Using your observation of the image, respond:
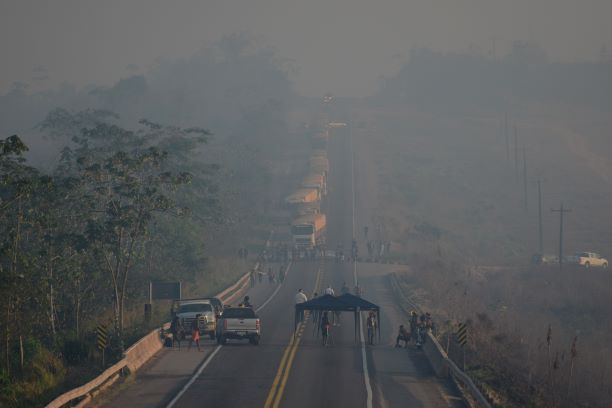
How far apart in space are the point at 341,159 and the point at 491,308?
10115 cm

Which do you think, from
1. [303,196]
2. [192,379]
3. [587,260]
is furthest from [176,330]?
[303,196]

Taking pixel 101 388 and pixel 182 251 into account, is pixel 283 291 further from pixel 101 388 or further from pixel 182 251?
pixel 101 388

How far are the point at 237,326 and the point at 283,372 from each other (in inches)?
289

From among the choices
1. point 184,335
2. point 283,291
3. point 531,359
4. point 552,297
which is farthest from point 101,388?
point 552,297

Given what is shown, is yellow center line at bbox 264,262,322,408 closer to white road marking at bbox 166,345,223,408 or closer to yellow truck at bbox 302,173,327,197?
white road marking at bbox 166,345,223,408

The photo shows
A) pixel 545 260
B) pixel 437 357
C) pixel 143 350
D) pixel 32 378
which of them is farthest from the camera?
pixel 545 260

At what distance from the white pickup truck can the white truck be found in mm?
1974

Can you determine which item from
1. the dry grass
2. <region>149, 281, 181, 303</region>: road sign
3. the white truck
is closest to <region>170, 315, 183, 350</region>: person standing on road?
the white truck

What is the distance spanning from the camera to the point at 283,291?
228 ft

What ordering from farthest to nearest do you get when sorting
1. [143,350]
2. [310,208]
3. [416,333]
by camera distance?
[310,208], [416,333], [143,350]

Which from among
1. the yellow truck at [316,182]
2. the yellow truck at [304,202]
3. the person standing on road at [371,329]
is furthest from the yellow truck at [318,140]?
the person standing on road at [371,329]

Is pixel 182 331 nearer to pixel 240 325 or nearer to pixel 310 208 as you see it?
pixel 240 325

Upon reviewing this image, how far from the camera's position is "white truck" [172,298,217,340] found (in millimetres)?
44578

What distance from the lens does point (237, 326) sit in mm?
42469
